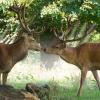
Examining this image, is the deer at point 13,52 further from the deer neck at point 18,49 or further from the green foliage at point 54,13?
the green foliage at point 54,13

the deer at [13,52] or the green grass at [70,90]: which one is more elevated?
the deer at [13,52]

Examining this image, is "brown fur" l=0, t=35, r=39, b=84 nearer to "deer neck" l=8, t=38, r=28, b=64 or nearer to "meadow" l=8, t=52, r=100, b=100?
"deer neck" l=8, t=38, r=28, b=64

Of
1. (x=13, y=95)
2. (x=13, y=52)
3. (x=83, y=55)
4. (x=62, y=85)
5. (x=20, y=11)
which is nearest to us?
(x=13, y=95)

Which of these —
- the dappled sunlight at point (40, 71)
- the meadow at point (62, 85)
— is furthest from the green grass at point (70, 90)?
the dappled sunlight at point (40, 71)

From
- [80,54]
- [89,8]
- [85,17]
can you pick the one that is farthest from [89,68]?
[85,17]

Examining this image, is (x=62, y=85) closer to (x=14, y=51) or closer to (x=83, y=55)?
(x=83, y=55)

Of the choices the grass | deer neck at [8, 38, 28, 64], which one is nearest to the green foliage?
deer neck at [8, 38, 28, 64]

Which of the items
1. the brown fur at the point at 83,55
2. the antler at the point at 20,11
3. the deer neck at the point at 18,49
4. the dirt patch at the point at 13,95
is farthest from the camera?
the antler at the point at 20,11

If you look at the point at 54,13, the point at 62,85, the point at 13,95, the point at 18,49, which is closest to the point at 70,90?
the point at 62,85

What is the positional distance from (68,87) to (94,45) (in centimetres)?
128

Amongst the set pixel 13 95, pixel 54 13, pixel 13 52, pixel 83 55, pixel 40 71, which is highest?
pixel 54 13

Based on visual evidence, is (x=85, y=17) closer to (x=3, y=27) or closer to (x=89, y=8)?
(x=89, y=8)

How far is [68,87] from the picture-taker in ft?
39.9

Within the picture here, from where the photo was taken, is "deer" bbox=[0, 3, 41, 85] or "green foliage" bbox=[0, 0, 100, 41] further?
"green foliage" bbox=[0, 0, 100, 41]
